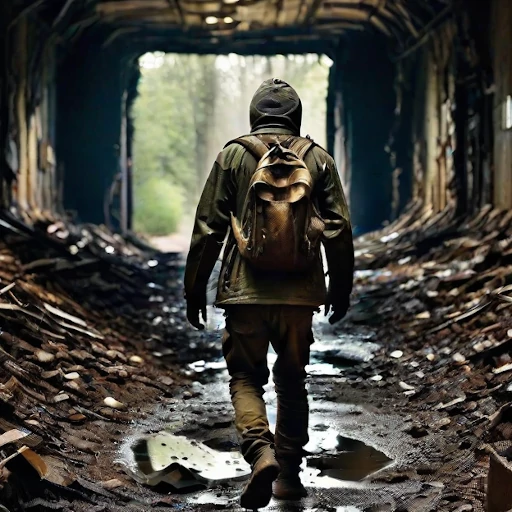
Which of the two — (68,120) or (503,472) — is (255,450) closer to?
(503,472)

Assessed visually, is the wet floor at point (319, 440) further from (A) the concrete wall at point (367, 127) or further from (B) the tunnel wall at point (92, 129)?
(A) the concrete wall at point (367, 127)

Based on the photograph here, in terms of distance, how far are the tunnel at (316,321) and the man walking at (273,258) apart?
0.49m

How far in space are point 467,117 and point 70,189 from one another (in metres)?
8.25

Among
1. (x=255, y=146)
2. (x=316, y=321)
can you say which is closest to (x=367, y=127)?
(x=316, y=321)

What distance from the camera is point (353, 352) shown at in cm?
908

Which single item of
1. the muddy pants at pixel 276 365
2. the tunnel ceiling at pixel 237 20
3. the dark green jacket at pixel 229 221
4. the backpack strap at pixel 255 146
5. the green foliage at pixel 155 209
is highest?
the tunnel ceiling at pixel 237 20

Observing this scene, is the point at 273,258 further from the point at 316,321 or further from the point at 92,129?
the point at 92,129

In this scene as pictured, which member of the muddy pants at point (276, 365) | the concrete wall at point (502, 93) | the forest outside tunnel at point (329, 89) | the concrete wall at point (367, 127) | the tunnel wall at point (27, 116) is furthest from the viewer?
the concrete wall at point (367, 127)

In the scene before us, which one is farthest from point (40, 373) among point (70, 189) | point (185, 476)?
point (70, 189)

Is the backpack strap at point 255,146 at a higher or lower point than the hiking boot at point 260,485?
higher

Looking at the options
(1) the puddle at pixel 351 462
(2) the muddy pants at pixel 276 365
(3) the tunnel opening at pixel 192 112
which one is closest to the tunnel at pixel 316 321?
(1) the puddle at pixel 351 462

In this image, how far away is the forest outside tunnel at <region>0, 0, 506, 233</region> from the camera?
1305 centimetres

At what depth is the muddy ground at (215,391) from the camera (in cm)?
475

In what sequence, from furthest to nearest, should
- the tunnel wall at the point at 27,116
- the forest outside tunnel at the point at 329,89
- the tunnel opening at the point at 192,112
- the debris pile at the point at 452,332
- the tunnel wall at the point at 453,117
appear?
the tunnel opening at the point at 192,112 → the forest outside tunnel at the point at 329,89 → the tunnel wall at the point at 27,116 → the tunnel wall at the point at 453,117 → the debris pile at the point at 452,332
